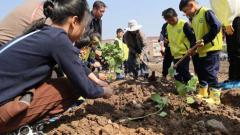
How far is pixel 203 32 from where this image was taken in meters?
5.61

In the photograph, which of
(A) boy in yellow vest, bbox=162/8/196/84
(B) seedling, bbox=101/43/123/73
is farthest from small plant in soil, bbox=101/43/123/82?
(A) boy in yellow vest, bbox=162/8/196/84

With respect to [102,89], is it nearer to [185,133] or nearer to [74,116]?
[74,116]

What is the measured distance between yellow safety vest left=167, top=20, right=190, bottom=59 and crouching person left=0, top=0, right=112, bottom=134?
3608mm

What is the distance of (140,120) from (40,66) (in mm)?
1268

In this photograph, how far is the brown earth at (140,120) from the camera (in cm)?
354

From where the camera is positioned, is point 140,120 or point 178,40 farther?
point 178,40

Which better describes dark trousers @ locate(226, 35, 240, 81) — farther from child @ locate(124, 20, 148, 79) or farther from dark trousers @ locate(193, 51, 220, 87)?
child @ locate(124, 20, 148, 79)

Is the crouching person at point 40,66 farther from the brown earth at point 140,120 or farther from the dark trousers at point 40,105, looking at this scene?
the brown earth at point 140,120

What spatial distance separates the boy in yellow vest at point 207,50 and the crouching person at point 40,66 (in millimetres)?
2577

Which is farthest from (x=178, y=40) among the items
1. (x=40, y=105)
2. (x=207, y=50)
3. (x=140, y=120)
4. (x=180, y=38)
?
(x=40, y=105)

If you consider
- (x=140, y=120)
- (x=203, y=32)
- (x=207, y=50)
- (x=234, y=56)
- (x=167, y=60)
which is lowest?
(x=140, y=120)

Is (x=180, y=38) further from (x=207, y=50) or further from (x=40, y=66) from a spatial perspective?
(x=40, y=66)

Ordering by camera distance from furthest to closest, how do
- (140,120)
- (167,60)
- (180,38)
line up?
(167,60) → (180,38) → (140,120)

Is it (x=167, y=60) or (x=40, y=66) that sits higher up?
(x=40, y=66)
